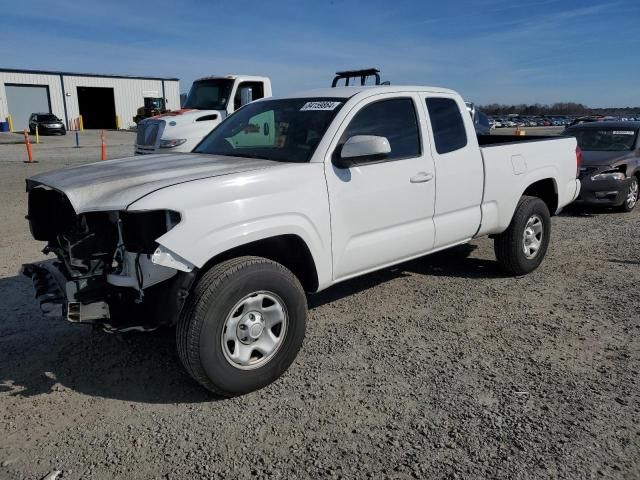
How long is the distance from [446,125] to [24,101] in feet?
154

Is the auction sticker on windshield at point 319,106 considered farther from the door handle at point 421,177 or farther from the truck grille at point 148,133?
the truck grille at point 148,133

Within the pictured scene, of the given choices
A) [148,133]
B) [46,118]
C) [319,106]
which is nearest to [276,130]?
[319,106]

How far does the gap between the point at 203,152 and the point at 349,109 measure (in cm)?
137

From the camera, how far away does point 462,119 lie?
16.4ft

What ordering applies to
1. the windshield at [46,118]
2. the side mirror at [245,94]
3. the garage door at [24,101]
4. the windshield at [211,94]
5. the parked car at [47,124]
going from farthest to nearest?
the garage door at [24,101], the windshield at [46,118], the parked car at [47,124], the side mirror at [245,94], the windshield at [211,94]

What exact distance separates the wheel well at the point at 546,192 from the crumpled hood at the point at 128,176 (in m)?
3.49

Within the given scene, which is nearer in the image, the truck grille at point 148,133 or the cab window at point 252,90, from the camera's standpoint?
the truck grille at point 148,133

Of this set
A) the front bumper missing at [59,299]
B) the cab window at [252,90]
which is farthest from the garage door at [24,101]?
the front bumper missing at [59,299]

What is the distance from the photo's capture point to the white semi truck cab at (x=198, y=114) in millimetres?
10727

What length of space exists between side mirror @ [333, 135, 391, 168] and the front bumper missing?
1.84 m

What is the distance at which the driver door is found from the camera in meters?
3.88

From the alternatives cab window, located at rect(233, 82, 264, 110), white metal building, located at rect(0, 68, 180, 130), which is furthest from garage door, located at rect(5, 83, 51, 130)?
cab window, located at rect(233, 82, 264, 110)

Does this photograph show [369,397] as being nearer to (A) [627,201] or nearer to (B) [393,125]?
(B) [393,125]

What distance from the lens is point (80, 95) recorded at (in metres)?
48.8
